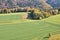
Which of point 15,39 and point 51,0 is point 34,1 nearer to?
point 51,0

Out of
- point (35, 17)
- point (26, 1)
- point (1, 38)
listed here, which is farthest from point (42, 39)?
point (26, 1)

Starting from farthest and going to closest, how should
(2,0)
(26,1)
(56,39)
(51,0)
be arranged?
(51,0) < (26,1) < (2,0) < (56,39)

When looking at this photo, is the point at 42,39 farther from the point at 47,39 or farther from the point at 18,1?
the point at 18,1

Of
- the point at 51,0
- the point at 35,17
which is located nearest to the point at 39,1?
the point at 51,0

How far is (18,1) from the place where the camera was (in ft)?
422

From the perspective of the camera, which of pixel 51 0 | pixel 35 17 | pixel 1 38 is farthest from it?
pixel 51 0

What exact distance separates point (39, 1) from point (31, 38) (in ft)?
371

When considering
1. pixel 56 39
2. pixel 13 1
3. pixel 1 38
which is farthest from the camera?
pixel 13 1

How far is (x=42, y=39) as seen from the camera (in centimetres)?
1803

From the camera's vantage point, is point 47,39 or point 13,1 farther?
point 13,1

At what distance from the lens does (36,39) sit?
1784 centimetres

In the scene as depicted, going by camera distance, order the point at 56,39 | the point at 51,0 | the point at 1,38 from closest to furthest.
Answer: the point at 56,39, the point at 1,38, the point at 51,0

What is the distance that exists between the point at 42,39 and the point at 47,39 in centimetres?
45

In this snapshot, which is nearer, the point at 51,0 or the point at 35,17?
the point at 35,17
